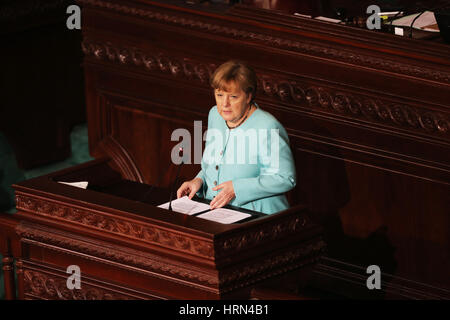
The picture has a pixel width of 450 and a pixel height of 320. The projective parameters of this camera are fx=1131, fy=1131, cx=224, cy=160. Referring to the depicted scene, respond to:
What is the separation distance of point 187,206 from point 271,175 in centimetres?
41

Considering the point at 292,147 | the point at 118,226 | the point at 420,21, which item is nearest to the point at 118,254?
the point at 118,226

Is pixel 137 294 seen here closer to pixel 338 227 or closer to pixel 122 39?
pixel 338 227

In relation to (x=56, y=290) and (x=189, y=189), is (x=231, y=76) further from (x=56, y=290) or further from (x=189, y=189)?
(x=56, y=290)

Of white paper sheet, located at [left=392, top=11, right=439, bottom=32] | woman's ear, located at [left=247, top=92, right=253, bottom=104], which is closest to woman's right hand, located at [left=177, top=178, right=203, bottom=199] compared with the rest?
woman's ear, located at [left=247, top=92, right=253, bottom=104]

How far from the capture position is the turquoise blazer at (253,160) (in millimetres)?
5008

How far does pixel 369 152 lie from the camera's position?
6.26 metres

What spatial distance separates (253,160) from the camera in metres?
5.09

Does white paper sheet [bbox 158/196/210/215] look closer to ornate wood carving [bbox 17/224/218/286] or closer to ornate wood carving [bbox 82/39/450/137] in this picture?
ornate wood carving [bbox 17/224/218/286]

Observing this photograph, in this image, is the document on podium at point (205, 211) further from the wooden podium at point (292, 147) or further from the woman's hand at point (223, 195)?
the wooden podium at point (292, 147)

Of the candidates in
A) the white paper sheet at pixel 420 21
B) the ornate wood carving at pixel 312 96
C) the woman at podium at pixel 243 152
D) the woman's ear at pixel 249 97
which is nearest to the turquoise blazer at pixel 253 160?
the woman at podium at pixel 243 152

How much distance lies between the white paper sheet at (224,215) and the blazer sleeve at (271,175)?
0.60 ft

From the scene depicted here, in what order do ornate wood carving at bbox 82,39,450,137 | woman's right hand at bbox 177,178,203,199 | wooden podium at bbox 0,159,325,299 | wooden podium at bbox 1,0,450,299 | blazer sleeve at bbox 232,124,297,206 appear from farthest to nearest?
1. ornate wood carving at bbox 82,39,450,137
2. woman's right hand at bbox 177,178,203,199
3. blazer sleeve at bbox 232,124,297,206
4. wooden podium at bbox 1,0,450,299
5. wooden podium at bbox 0,159,325,299

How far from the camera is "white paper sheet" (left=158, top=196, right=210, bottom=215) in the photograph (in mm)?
4890
